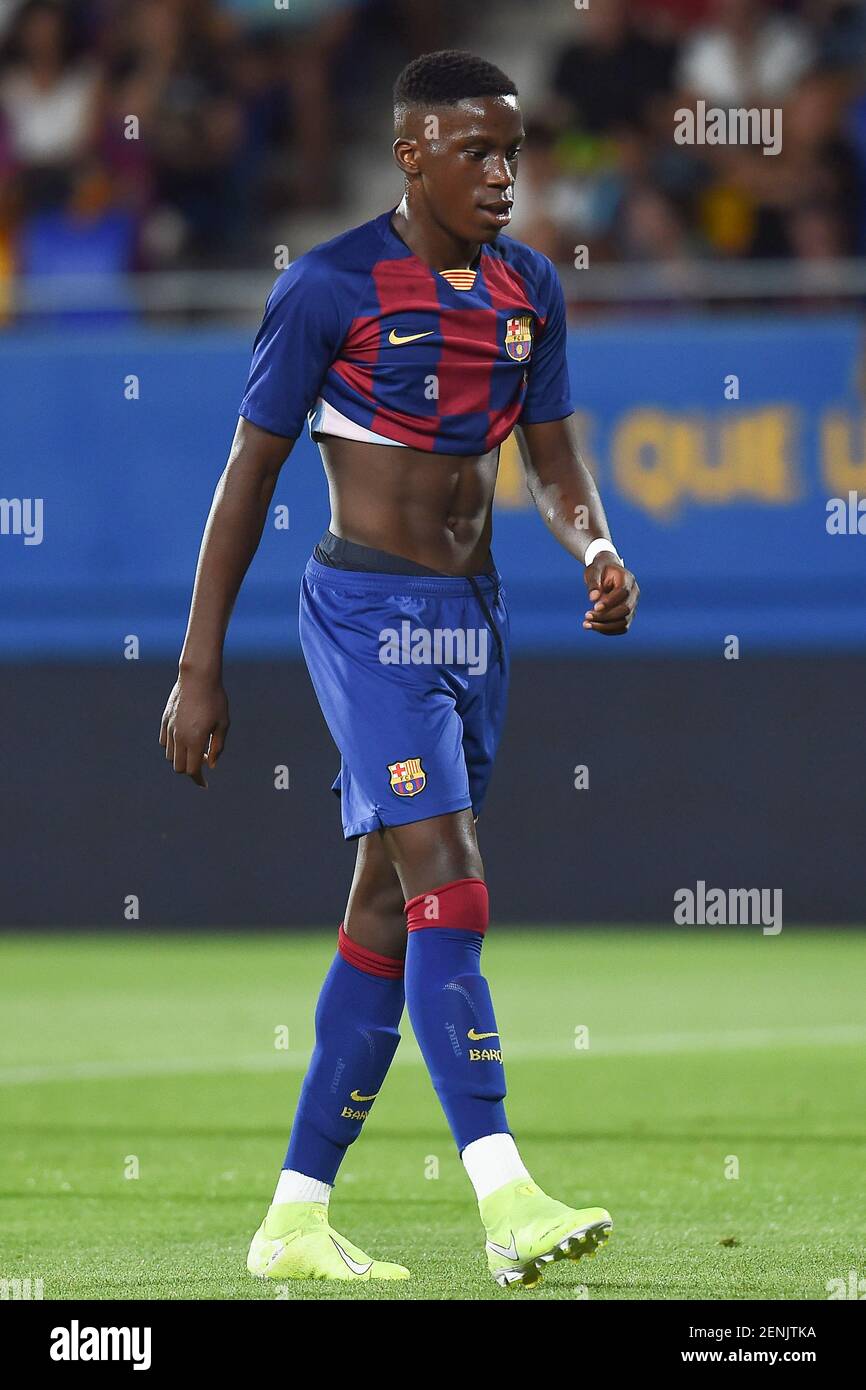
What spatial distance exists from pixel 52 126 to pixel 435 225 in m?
9.37

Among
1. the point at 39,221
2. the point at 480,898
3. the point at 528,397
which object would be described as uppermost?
the point at 39,221

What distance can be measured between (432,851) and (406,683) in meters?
0.33

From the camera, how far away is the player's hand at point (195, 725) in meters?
A: 4.68

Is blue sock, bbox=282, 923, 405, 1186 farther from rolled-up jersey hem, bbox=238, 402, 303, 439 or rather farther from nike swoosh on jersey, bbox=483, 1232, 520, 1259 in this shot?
rolled-up jersey hem, bbox=238, 402, 303, 439

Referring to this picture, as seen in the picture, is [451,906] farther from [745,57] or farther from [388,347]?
[745,57]

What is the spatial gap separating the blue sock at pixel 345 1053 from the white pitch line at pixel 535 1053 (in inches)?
130

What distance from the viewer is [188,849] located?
1190 centimetres

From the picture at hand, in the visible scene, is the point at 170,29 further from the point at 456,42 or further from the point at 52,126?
the point at 456,42

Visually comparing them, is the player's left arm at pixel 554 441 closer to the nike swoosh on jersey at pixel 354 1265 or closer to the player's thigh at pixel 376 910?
the player's thigh at pixel 376 910

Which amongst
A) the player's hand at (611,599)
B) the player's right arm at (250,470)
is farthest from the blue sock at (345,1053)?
the player's hand at (611,599)

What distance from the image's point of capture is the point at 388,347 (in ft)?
15.6

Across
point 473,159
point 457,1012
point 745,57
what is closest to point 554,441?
point 473,159
